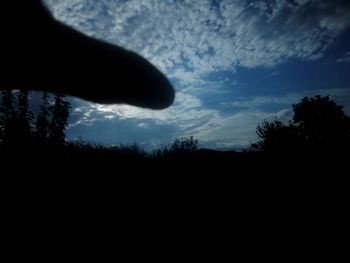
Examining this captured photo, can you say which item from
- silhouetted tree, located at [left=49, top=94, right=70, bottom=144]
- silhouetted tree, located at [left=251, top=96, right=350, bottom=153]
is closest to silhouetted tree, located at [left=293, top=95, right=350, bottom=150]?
silhouetted tree, located at [left=251, top=96, right=350, bottom=153]

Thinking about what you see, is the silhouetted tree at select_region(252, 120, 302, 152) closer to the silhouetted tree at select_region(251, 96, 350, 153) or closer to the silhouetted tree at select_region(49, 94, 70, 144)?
the silhouetted tree at select_region(251, 96, 350, 153)

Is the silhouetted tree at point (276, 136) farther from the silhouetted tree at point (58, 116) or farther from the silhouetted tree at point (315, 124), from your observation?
the silhouetted tree at point (58, 116)

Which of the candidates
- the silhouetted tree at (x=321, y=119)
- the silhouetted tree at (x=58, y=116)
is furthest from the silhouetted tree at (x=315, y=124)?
the silhouetted tree at (x=58, y=116)

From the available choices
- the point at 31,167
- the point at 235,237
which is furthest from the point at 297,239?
the point at 31,167

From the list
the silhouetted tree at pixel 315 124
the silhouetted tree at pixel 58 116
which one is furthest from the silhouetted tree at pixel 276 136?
the silhouetted tree at pixel 58 116

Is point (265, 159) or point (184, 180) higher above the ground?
point (265, 159)

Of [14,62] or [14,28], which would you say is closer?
[14,28]

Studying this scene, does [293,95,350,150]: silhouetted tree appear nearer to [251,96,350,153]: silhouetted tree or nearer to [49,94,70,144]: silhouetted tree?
[251,96,350,153]: silhouetted tree

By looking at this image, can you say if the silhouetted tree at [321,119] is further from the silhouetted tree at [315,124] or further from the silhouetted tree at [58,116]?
the silhouetted tree at [58,116]

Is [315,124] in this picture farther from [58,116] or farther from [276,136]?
[58,116]

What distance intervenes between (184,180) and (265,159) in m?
2.15

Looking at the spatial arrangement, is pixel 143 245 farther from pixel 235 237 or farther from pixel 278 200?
pixel 278 200

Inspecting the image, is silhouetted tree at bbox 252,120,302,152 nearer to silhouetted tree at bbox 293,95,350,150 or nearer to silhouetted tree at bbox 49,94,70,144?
silhouetted tree at bbox 293,95,350,150

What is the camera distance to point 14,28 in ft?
6.10
